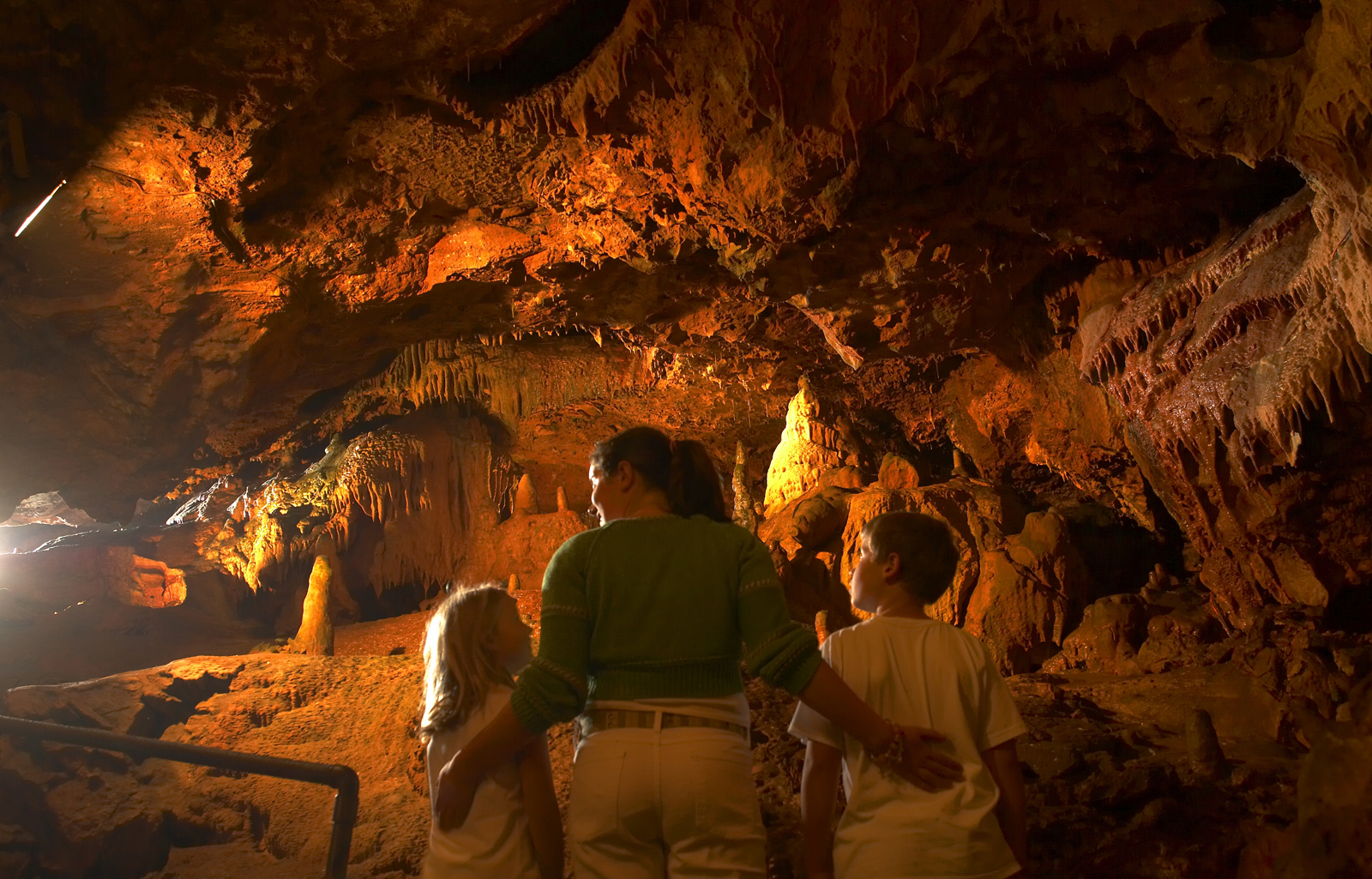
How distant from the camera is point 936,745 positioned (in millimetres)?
1764

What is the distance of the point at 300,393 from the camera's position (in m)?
8.92

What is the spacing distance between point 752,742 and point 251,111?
4783 millimetres

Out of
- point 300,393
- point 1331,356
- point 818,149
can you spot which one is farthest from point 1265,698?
point 300,393

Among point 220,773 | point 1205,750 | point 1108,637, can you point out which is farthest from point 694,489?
point 1108,637

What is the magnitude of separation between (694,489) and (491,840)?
0.98 meters

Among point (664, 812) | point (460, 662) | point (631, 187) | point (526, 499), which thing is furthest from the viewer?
point (526, 499)

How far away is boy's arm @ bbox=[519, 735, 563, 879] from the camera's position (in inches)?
76.9

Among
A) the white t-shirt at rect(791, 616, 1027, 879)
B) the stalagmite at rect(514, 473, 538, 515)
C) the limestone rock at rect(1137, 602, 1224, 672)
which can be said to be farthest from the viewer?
the stalagmite at rect(514, 473, 538, 515)

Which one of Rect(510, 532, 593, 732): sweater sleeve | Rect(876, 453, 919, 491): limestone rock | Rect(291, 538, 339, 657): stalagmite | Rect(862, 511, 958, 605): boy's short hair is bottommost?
Rect(510, 532, 593, 732): sweater sleeve

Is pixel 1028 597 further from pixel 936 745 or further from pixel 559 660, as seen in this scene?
pixel 559 660

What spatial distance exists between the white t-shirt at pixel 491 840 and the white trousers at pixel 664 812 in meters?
0.29

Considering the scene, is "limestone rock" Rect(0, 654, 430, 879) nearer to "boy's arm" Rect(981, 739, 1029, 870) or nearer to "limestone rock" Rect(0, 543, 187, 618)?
"boy's arm" Rect(981, 739, 1029, 870)

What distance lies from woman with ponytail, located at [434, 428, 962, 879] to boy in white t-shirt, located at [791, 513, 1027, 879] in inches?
2.5

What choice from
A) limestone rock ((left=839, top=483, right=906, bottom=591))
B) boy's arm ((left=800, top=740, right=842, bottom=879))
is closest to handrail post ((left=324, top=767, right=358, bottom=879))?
boy's arm ((left=800, top=740, right=842, bottom=879))
